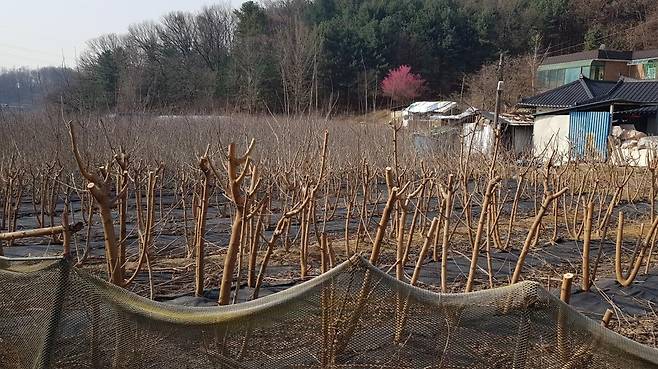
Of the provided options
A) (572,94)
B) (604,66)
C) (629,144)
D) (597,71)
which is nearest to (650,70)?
(604,66)

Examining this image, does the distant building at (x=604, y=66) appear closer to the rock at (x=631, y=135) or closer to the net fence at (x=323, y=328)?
the rock at (x=631, y=135)

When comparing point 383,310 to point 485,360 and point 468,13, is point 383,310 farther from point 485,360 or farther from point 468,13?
point 468,13

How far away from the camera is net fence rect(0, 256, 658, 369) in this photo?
157 cm

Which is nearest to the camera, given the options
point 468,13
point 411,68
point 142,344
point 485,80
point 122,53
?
point 142,344

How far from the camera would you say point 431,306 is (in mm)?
1597

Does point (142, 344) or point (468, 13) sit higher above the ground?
point (468, 13)

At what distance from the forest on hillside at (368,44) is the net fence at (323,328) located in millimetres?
15837

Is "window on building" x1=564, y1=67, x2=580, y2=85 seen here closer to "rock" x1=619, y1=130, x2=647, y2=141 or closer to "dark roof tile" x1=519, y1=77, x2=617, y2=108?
"dark roof tile" x1=519, y1=77, x2=617, y2=108

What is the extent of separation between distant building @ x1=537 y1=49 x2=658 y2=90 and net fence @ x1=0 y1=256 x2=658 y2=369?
25022 mm

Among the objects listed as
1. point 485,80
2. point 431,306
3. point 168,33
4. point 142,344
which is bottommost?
point 142,344

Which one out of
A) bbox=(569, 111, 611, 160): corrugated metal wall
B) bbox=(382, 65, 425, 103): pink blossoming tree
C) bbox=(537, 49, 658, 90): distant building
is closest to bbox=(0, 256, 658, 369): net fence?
bbox=(569, 111, 611, 160): corrugated metal wall

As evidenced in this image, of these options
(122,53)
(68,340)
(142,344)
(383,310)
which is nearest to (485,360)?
(383,310)

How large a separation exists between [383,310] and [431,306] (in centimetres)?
15

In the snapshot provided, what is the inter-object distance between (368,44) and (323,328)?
997 inches
